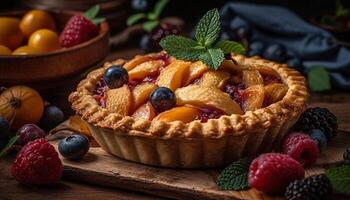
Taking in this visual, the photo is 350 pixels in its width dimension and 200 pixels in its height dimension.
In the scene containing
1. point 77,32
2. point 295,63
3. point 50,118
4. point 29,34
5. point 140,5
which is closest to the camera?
point 50,118

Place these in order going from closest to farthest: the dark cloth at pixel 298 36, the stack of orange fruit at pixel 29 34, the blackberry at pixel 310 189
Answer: the blackberry at pixel 310 189
the stack of orange fruit at pixel 29 34
the dark cloth at pixel 298 36

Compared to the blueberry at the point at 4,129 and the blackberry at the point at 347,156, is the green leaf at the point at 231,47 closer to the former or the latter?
the blackberry at the point at 347,156

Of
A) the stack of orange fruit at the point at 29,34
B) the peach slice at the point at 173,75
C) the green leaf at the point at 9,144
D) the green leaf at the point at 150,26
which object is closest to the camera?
the green leaf at the point at 9,144

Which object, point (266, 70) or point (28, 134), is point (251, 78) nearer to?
point (266, 70)

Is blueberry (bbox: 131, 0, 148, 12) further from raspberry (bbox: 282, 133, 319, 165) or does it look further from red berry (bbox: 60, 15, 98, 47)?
raspberry (bbox: 282, 133, 319, 165)

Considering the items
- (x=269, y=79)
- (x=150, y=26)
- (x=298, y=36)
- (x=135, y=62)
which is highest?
(x=135, y=62)

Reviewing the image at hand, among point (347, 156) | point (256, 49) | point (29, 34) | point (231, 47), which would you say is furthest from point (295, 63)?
point (29, 34)

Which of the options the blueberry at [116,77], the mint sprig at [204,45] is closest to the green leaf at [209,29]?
the mint sprig at [204,45]
